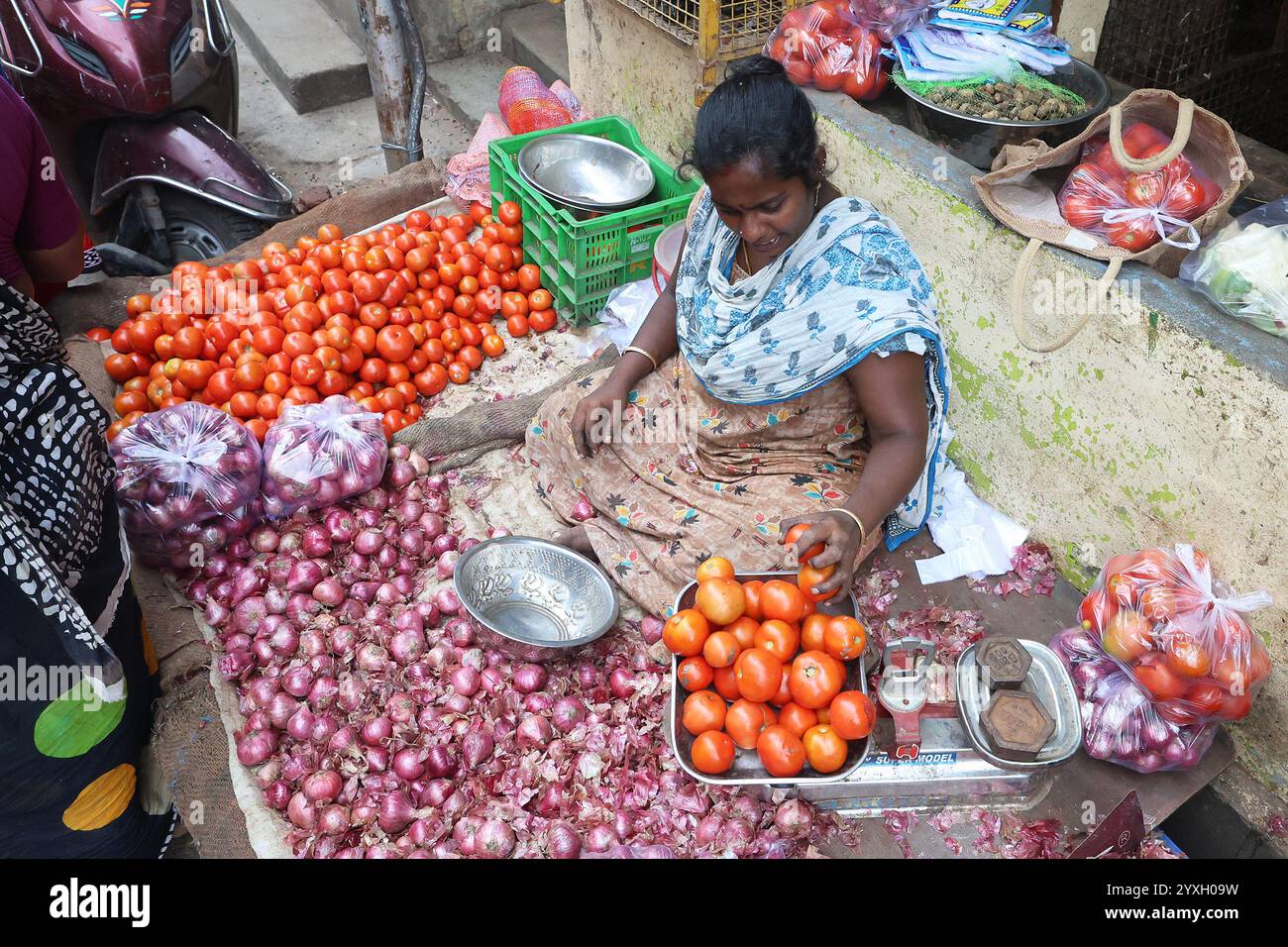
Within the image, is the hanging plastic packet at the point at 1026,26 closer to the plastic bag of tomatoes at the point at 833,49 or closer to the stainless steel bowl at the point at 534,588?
the plastic bag of tomatoes at the point at 833,49

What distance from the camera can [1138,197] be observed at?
2621 mm

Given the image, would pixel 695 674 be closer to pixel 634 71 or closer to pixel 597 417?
pixel 597 417

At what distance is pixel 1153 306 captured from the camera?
2.48 m

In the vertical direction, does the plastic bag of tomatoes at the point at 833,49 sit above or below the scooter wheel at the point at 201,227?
above

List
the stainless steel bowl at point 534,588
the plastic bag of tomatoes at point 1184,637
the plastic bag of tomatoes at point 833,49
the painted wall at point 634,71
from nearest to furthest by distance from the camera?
the plastic bag of tomatoes at point 1184,637
the stainless steel bowl at point 534,588
the plastic bag of tomatoes at point 833,49
the painted wall at point 634,71

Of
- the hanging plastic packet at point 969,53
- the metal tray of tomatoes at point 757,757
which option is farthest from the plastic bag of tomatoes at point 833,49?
the metal tray of tomatoes at point 757,757

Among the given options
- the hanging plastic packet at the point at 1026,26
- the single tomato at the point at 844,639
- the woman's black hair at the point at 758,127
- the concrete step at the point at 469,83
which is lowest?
the concrete step at the point at 469,83

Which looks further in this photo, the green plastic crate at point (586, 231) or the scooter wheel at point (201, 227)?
the scooter wheel at point (201, 227)

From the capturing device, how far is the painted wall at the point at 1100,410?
235 centimetres

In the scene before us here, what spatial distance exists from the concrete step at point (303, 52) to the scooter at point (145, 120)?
85.4 inches

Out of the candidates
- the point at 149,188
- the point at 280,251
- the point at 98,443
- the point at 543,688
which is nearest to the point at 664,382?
the point at 543,688

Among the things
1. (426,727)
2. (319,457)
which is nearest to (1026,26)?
(319,457)

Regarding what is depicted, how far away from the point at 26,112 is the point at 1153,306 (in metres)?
3.11

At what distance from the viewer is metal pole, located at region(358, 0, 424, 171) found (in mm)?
4195
